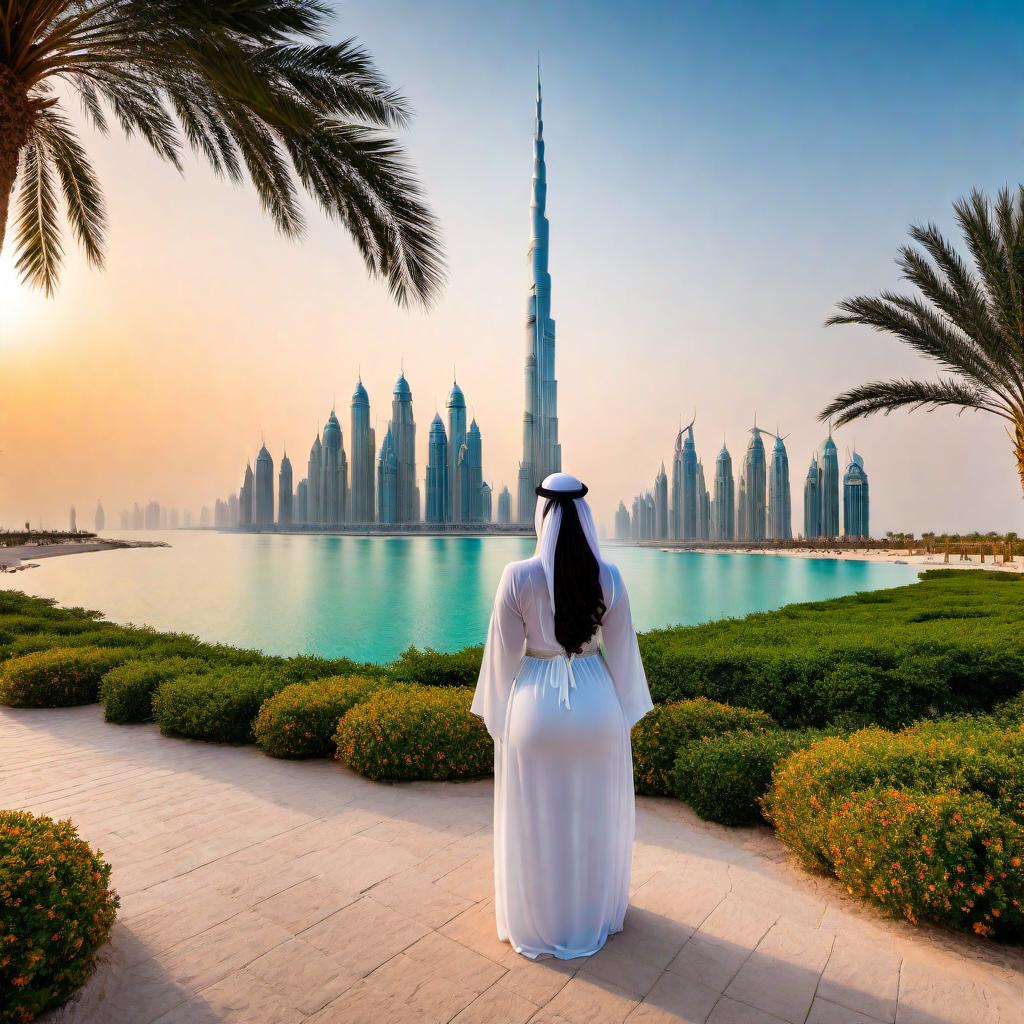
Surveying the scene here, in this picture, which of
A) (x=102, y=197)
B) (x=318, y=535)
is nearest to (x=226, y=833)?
(x=102, y=197)

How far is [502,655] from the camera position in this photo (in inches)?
114

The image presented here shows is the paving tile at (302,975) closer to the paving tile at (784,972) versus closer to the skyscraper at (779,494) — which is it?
the paving tile at (784,972)

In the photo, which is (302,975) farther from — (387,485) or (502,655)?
(387,485)

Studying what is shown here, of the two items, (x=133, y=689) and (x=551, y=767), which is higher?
(x=551, y=767)

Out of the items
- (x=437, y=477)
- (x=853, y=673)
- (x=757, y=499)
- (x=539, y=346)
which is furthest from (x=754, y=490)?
(x=853, y=673)

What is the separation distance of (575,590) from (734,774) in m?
2.29

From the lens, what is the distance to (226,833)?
4.09 m

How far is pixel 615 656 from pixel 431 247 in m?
5.47

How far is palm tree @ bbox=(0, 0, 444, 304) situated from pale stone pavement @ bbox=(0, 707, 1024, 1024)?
→ 16.2ft

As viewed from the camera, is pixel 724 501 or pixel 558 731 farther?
pixel 724 501

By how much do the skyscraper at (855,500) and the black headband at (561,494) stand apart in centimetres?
8313

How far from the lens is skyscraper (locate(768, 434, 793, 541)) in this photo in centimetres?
8888

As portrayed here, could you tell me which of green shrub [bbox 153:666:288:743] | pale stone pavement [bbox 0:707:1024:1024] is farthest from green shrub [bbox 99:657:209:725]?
pale stone pavement [bbox 0:707:1024:1024]

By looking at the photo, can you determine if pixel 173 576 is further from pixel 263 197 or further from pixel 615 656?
pixel 615 656
